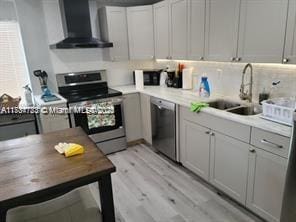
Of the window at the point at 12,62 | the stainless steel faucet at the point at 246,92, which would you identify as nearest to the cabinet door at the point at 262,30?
the stainless steel faucet at the point at 246,92

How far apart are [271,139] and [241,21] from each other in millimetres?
1168

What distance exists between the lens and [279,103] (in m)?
1.95

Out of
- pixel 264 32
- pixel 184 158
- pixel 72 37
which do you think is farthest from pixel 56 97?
pixel 264 32

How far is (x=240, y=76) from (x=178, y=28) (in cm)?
106

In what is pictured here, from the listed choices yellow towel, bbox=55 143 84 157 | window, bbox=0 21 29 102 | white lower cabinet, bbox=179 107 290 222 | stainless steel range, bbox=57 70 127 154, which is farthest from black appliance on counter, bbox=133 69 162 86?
yellow towel, bbox=55 143 84 157

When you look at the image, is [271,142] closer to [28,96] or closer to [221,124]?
[221,124]

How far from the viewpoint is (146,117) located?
11.4 feet

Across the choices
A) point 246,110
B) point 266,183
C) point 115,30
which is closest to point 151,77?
point 115,30

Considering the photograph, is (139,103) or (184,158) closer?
(184,158)

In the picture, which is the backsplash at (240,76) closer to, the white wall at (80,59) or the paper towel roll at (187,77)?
the paper towel roll at (187,77)

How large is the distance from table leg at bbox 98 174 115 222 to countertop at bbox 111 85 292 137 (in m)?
A: 1.27

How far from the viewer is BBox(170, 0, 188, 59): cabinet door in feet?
9.33

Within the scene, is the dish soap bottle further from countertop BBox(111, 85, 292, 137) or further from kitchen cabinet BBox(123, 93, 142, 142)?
kitchen cabinet BBox(123, 93, 142, 142)

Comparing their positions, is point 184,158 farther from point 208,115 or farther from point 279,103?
point 279,103
